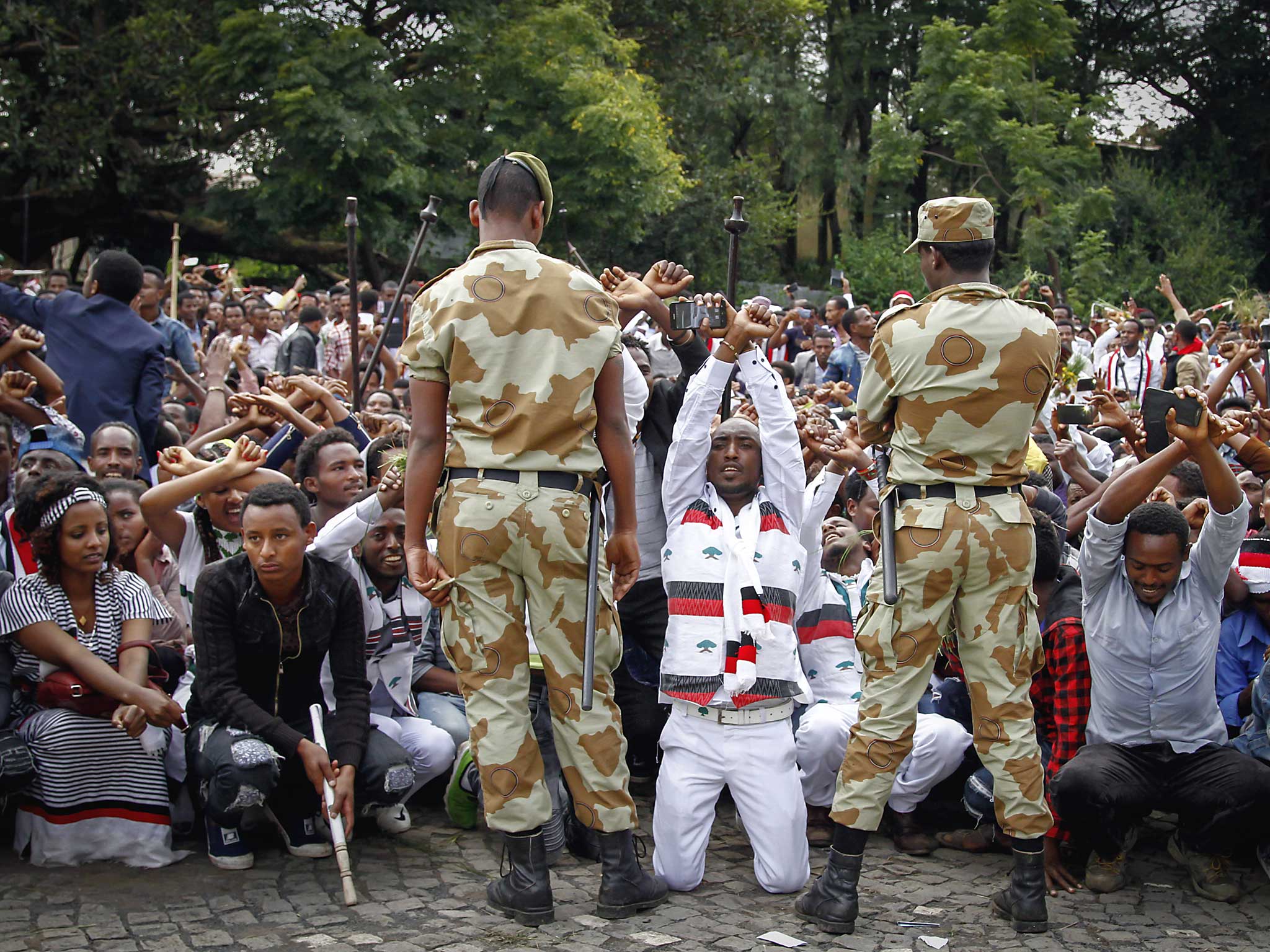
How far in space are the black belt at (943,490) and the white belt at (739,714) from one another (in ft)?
3.21

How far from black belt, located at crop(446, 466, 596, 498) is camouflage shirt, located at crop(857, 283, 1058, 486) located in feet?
3.48

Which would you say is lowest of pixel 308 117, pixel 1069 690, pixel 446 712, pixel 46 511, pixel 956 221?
pixel 446 712

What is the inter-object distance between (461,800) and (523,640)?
4.27ft

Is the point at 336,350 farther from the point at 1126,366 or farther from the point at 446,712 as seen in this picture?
the point at 1126,366

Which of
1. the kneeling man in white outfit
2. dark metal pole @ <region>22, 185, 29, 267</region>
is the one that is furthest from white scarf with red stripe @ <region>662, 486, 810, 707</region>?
dark metal pole @ <region>22, 185, 29, 267</region>

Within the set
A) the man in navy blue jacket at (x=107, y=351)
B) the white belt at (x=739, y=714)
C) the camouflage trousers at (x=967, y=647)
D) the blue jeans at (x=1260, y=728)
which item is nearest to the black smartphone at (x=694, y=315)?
the camouflage trousers at (x=967, y=647)

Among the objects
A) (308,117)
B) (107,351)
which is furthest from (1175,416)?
(308,117)

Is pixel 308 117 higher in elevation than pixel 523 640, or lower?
higher

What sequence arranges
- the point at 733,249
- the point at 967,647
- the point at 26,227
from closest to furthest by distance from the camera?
the point at 967,647 → the point at 733,249 → the point at 26,227

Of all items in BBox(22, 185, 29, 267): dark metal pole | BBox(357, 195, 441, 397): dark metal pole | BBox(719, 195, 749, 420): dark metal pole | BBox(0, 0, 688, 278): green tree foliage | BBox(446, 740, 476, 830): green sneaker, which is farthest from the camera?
BBox(22, 185, 29, 267): dark metal pole

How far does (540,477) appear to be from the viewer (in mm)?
4223

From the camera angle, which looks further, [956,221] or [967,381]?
[956,221]

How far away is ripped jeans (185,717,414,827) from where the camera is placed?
4734mm

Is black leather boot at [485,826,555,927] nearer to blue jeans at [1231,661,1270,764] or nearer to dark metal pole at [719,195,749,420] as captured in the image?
dark metal pole at [719,195,749,420]
